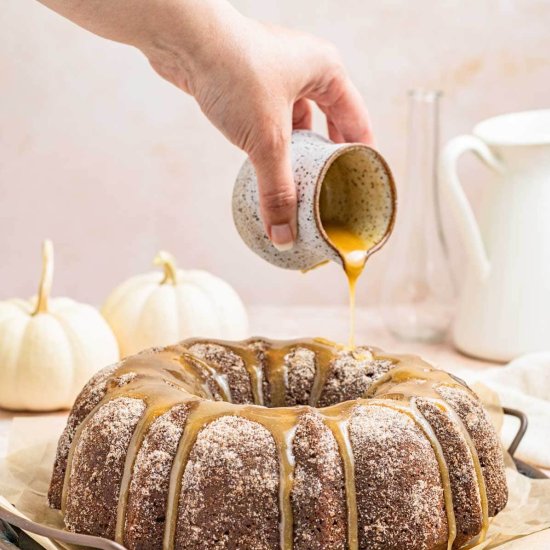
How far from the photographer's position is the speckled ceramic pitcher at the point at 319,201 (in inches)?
70.2

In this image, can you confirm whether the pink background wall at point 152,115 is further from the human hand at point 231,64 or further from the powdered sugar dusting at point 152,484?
the powdered sugar dusting at point 152,484

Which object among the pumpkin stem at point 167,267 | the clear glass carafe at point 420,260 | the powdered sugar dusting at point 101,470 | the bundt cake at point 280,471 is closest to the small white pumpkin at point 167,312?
the pumpkin stem at point 167,267

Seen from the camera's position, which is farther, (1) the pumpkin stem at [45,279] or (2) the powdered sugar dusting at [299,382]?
(1) the pumpkin stem at [45,279]

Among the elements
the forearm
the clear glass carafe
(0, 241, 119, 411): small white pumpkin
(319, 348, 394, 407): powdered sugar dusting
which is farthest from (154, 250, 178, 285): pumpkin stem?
the forearm

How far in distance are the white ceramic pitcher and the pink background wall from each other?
1.68 ft

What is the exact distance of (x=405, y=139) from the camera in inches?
130

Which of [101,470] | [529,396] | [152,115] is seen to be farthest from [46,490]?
[152,115]

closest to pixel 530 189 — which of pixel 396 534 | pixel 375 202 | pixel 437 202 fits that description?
pixel 437 202

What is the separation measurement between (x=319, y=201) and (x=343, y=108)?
29 centimetres

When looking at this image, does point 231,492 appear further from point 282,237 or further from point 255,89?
point 255,89

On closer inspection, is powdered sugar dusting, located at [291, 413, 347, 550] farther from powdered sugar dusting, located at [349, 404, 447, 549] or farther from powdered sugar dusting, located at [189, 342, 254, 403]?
powdered sugar dusting, located at [189, 342, 254, 403]

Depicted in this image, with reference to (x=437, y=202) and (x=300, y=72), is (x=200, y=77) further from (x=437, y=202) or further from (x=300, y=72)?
(x=437, y=202)

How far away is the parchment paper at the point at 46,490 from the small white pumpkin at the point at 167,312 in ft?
1.55

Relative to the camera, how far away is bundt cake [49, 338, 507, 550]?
5.02 feet
